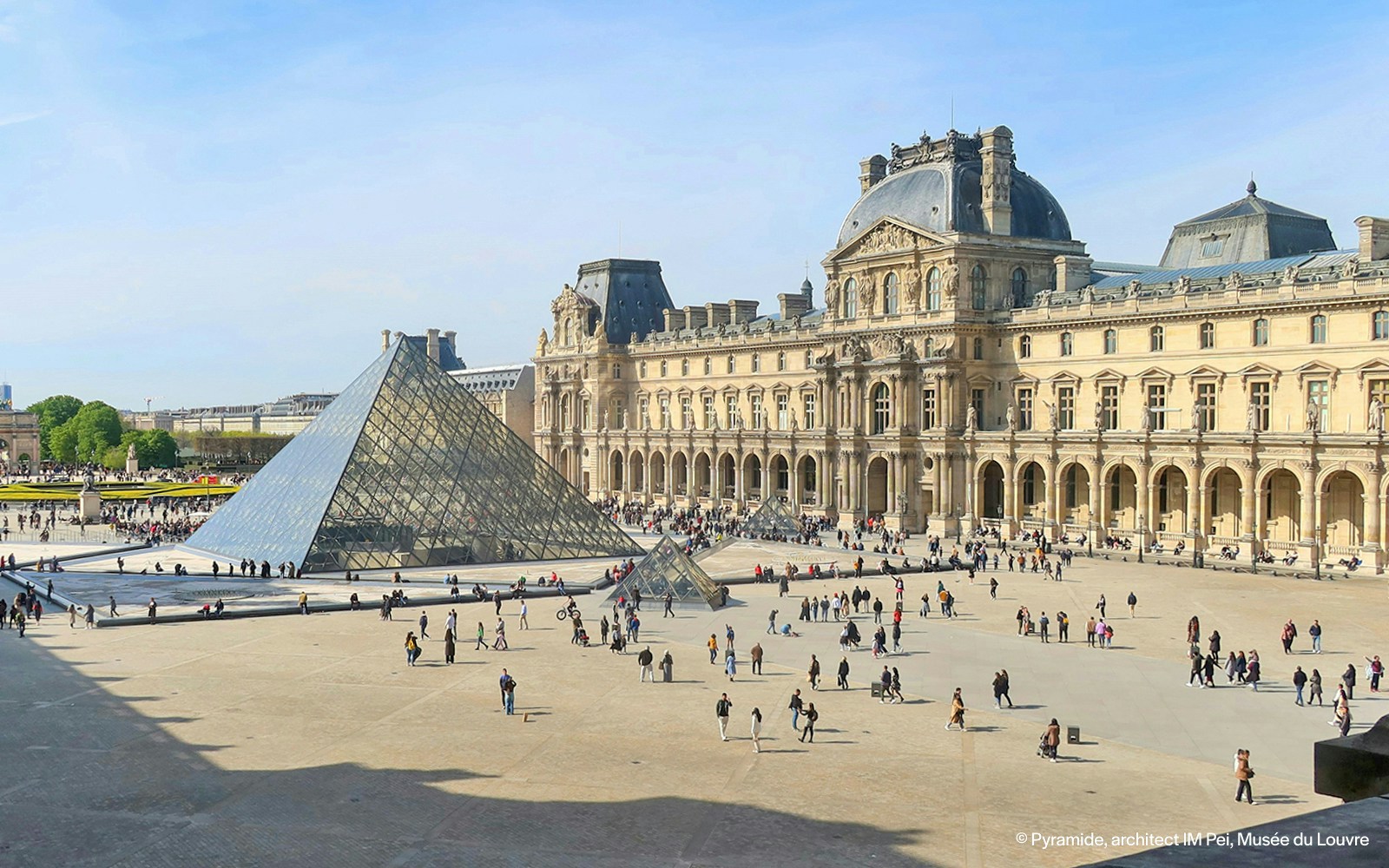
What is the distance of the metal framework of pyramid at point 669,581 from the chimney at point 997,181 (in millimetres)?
30960

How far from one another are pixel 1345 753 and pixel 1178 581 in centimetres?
3972

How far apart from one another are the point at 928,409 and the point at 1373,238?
70.4ft

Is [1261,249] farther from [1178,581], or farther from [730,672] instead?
[730,672]

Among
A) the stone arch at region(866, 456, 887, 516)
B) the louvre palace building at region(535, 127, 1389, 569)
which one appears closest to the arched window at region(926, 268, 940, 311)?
the louvre palace building at region(535, 127, 1389, 569)

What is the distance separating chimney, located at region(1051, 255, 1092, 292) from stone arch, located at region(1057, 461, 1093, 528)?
→ 9.47 m

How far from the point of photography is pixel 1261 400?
162 feet

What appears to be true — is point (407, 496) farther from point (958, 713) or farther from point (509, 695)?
point (958, 713)

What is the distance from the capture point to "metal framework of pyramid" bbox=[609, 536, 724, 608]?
37469 mm

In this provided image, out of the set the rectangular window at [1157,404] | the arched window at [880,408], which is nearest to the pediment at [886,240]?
the arched window at [880,408]

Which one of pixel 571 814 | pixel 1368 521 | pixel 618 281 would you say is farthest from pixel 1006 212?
pixel 571 814

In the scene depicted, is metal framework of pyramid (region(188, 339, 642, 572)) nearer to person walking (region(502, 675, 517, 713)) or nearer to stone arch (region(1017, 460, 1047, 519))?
stone arch (region(1017, 460, 1047, 519))

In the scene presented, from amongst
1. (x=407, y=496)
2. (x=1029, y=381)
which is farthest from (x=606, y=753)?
(x=1029, y=381)

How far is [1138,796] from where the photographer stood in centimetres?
1775

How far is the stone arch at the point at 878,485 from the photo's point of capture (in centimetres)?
6586
